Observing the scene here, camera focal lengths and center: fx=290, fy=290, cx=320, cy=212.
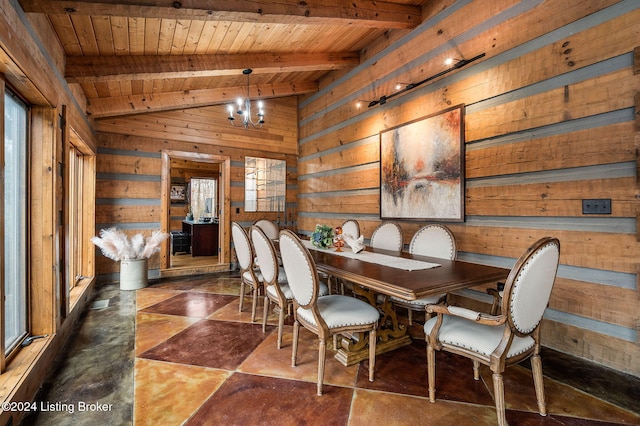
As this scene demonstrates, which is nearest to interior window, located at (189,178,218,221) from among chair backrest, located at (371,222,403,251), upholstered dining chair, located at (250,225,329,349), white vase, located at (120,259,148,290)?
white vase, located at (120,259,148,290)

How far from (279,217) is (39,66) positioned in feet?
13.5

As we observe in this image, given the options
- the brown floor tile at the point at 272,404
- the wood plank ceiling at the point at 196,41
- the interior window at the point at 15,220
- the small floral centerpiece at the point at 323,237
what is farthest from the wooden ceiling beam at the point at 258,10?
the brown floor tile at the point at 272,404

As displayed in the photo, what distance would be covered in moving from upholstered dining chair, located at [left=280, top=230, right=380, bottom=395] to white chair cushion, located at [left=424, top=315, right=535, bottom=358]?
Answer: 16.1 inches

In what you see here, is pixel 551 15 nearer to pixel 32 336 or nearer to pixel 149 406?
pixel 149 406

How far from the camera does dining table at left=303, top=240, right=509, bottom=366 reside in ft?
5.20

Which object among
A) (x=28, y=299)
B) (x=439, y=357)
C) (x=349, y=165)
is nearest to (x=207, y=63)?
(x=349, y=165)

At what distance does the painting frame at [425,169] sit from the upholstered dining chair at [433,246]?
1.34 ft

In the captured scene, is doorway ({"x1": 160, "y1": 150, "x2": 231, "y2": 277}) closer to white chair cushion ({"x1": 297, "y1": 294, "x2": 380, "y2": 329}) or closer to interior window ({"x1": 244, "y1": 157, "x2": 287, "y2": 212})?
interior window ({"x1": 244, "y1": 157, "x2": 287, "y2": 212})

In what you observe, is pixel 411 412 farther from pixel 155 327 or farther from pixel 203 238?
pixel 203 238

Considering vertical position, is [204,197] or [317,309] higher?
[204,197]

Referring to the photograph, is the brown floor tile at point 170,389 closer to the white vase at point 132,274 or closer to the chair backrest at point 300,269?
the chair backrest at point 300,269

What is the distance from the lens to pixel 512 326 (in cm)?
139

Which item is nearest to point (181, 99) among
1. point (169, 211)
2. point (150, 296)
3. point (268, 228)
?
point (169, 211)

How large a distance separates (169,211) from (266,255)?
3102mm
